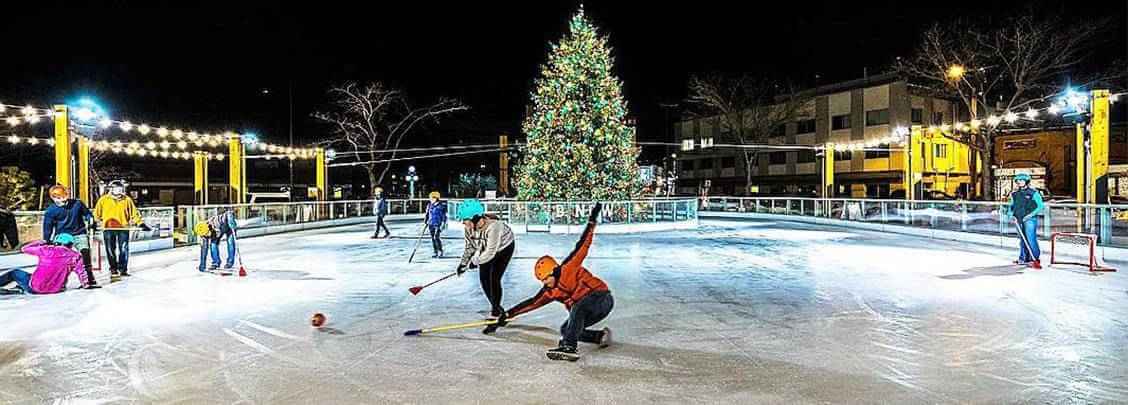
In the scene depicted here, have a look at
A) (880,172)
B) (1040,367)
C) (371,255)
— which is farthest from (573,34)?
(880,172)

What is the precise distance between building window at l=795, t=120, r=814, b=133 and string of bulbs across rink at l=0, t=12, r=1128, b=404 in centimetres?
4193

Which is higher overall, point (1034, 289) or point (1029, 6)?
point (1029, 6)

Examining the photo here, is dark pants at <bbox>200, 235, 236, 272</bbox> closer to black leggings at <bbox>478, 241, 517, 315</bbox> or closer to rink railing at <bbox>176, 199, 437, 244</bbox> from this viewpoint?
rink railing at <bbox>176, 199, 437, 244</bbox>

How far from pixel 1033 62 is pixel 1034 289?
2761 centimetres

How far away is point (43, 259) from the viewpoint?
943 centimetres

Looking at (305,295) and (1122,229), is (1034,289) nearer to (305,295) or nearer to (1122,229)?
(1122,229)

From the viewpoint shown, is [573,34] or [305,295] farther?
[573,34]

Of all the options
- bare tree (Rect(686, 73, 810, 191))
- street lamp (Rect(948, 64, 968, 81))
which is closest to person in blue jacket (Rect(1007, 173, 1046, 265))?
street lamp (Rect(948, 64, 968, 81))

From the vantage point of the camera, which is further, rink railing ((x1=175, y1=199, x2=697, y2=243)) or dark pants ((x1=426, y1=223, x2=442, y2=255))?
rink railing ((x1=175, y1=199, x2=697, y2=243))

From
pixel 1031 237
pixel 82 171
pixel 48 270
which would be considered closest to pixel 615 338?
pixel 48 270

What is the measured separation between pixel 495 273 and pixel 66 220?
6.81 m

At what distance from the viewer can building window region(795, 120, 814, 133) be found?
53.0 m

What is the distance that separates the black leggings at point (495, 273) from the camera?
6.85 meters

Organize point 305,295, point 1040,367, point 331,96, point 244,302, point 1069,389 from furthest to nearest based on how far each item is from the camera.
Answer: point 331,96 → point 305,295 → point 244,302 → point 1040,367 → point 1069,389
